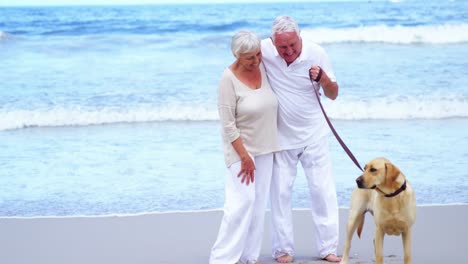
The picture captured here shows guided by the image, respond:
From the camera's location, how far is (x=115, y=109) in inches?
474

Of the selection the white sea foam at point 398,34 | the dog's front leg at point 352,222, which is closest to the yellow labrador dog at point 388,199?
the dog's front leg at point 352,222

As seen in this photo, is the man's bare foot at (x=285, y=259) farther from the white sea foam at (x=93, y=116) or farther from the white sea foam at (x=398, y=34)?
the white sea foam at (x=398, y=34)

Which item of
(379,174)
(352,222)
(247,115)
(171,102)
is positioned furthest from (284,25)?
(171,102)

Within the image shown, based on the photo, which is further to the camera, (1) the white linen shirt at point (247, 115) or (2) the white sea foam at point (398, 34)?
(2) the white sea foam at point (398, 34)

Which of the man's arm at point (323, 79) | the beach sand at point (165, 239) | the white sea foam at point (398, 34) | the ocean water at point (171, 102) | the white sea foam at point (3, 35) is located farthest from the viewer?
the white sea foam at point (3, 35)

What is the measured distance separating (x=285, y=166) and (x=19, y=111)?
24.5 ft

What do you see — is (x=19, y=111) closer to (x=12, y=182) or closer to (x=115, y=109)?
(x=115, y=109)

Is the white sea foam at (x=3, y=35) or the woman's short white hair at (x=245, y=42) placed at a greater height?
the woman's short white hair at (x=245, y=42)

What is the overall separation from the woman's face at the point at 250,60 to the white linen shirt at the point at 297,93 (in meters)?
0.18

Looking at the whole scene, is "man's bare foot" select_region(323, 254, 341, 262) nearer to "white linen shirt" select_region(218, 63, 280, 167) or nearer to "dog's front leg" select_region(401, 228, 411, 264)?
"dog's front leg" select_region(401, 228, 411, 264)

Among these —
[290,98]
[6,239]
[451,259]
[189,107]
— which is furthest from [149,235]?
[189,107]

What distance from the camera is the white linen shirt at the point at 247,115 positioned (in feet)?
15.6

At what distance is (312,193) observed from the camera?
5.16 metres

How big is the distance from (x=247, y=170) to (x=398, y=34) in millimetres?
15104
